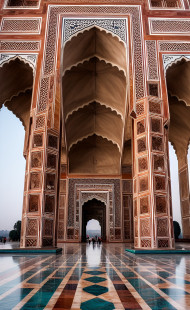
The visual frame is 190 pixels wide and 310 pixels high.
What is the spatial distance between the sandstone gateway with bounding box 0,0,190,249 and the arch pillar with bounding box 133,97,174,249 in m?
0.02

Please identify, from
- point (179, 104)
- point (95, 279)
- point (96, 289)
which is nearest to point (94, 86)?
point (179, 104)

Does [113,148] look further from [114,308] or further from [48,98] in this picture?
[114,308]

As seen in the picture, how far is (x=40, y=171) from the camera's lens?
6.28 m

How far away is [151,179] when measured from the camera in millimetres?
6164

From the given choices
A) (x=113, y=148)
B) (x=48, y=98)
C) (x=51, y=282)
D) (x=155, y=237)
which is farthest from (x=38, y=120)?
(x=113, y=148)

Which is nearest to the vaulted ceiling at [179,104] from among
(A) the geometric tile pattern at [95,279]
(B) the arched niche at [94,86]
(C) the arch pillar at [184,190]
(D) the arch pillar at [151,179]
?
(C) the arch pillar at [184,190]

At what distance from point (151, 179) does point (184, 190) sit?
566 cm

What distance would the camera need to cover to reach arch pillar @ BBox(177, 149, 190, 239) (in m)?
10.9

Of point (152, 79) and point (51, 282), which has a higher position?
point (152, 79)

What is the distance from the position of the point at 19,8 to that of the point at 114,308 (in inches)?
362

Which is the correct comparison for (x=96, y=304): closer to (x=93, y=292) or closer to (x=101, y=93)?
(x=93, y=292)

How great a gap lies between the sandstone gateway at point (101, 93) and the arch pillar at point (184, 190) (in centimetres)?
4

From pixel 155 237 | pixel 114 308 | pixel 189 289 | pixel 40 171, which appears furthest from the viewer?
pixel 40 171

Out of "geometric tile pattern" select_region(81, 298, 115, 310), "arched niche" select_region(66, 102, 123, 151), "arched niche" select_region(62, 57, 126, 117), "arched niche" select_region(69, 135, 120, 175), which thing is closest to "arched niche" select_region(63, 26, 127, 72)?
"arched niche" select_region(62, 57, 126, 117)
